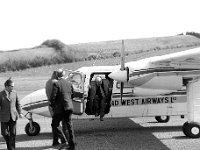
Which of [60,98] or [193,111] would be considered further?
[193,111]

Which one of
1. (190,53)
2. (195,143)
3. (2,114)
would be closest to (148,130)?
(195,143)

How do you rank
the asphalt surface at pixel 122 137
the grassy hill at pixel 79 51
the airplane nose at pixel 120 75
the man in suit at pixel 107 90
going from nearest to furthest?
the asphalt surface at pixel 122 137 < the airplane nose at pixel 120 75 < the man in suit at pixel 107 90 < the grassy hill at pixel 79 51

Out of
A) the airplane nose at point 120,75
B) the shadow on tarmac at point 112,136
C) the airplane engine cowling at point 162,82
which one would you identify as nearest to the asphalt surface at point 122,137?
the shadow on tarmac at point 112,136

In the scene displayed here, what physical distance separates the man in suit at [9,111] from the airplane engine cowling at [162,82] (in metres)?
4.27

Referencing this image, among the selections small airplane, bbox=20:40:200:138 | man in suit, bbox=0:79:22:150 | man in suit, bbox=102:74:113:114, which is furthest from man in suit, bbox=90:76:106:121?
man in suit, bbox=0:79:22:150

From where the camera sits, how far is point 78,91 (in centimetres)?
1447

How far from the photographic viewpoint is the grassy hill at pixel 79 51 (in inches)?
1578

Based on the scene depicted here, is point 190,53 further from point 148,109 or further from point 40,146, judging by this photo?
point 40,146

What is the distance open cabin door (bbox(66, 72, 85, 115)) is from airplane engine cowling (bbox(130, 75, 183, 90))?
2112 mm

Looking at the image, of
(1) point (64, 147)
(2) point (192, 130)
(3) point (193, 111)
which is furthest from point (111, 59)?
(1) point (64, 147)

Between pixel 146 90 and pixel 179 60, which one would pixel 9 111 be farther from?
pixel 179 60

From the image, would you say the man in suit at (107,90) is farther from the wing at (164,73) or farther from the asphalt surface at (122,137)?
the wing at (164,73)

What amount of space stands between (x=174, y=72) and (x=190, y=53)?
1.25m

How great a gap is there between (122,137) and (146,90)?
1801 millimetres
